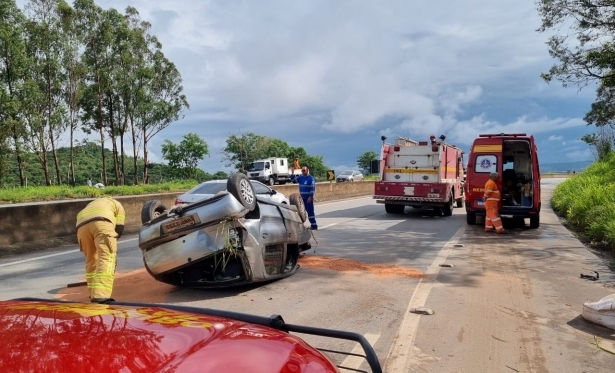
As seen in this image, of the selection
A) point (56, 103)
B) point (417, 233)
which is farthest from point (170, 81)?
point (417, 233)

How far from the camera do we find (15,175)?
52938 mm

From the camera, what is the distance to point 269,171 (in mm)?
42375

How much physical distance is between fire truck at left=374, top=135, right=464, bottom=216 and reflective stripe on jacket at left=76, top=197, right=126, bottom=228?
12510mm

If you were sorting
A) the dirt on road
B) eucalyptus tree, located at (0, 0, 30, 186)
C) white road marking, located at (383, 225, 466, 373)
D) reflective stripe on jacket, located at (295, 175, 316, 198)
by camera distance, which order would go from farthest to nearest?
eucalyptus tree, located at (0, 0, 30, 186)
reflective stripe on jacket, located at (295, 175, 316, 198)
the dirt on road
white road marking, located at (383, 225, 466, 373)

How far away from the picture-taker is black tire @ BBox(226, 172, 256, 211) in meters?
5.75

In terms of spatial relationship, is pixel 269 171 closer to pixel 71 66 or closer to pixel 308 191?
pixel 71 66

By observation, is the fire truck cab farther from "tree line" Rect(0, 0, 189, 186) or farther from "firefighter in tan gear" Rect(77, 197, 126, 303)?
"tree line" Rect(0, 0, 189, 186)

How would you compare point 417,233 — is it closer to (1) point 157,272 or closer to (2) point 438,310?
(2) point 438,310

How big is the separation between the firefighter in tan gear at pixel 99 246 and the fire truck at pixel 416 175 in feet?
41.7

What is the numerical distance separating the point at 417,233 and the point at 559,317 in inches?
287

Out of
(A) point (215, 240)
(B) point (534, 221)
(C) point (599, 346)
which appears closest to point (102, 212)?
(A) point (215, 240)

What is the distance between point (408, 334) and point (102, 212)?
3560 millimetres

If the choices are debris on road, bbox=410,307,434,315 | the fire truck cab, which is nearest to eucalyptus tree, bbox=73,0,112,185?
the fire truck cab

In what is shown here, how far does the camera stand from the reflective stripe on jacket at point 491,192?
500 inches
